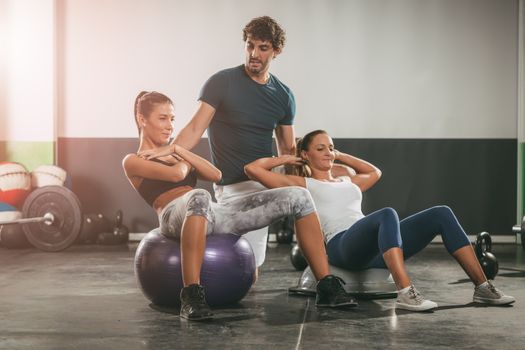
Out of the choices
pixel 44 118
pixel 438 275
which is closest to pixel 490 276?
pixel 438 275

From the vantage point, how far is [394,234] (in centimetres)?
315

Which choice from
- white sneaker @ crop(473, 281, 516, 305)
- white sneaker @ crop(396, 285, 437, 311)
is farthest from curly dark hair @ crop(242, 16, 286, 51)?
white sneaker @ crop(473, 281, 516, 305)

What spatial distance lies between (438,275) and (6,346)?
288cm

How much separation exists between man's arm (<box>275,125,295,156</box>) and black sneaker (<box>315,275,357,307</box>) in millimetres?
891

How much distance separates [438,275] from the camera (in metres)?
4.63

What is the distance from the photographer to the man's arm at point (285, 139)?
12.6 ft

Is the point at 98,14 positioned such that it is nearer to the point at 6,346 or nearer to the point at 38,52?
the point at 38,52

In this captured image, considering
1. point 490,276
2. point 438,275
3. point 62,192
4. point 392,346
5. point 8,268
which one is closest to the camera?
point 392,346

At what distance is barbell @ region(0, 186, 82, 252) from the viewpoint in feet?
19.7

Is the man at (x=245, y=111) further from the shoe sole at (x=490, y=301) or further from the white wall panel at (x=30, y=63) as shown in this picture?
the white wall panel at (x=30, y=63)

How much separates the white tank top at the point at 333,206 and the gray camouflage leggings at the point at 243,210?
266mm

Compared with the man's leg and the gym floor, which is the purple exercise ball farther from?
the man's leg

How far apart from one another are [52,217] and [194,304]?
3357mm

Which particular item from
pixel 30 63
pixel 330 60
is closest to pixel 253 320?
pixel 330 60
